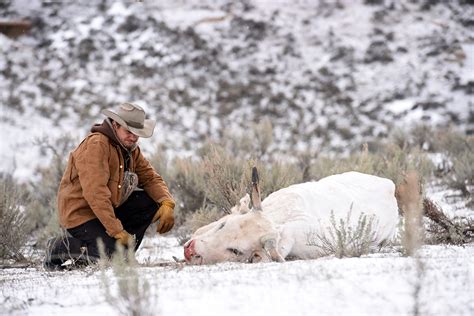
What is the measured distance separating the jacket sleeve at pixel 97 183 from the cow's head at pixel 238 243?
799 millimetres

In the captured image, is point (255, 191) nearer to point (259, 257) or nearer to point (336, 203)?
point (259, 257)

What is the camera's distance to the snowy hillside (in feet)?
54.4

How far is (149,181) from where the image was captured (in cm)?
572

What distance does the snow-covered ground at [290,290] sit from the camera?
→ 2.86 m

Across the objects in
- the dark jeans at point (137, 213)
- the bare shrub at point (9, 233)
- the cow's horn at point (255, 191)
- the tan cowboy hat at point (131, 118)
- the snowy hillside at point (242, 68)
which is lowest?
the snowy hillside at point (242, 68)

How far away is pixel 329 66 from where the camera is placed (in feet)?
64.8

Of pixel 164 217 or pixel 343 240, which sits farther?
pixel 164 217

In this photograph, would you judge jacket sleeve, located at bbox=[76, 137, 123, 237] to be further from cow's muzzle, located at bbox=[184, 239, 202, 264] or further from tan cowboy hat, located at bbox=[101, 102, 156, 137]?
cow's muzzle, located at bbox=[184, 239, 202, 264]

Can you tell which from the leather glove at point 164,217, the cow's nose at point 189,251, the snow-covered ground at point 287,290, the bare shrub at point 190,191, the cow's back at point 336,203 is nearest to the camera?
the snow-covered ground at point 287,290

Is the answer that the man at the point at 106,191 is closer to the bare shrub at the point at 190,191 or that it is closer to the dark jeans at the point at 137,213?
the dark jeans at the point at 137,213

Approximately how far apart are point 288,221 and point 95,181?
5.21ft

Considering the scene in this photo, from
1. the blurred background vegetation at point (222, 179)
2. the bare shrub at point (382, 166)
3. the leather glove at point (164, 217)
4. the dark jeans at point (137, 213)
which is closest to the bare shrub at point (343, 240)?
the blurred background vegetation at point (222, 179)

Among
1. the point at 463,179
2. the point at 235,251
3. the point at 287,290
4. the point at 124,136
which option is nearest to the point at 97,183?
the point at 124,136

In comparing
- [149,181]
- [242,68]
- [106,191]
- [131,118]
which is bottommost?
[242,68]
